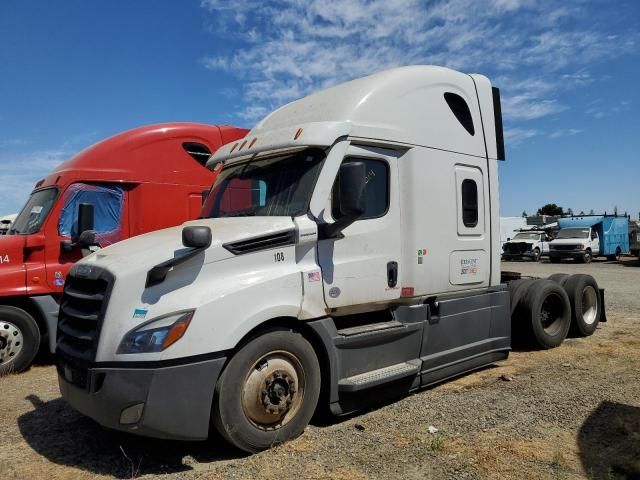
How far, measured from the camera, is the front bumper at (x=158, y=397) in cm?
369

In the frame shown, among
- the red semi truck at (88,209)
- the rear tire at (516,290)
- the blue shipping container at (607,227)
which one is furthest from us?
the blue shipping container at (607,227)

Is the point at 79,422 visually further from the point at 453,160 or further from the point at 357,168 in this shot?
the point at 453,160

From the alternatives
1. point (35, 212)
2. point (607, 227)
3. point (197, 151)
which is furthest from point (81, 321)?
point (607, 227)

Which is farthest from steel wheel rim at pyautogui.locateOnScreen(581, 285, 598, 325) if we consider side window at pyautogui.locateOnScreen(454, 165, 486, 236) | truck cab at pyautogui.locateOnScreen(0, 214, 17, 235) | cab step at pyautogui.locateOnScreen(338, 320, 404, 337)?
truck cab at pyautogui.locateOnScreen(0, 214, 17, 235)

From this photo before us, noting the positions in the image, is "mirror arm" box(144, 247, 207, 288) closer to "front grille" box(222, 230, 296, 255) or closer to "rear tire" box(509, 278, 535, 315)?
"front grille" box(222, 230, 296, 255)

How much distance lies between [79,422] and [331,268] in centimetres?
287

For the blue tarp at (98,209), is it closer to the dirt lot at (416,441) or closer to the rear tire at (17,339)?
the rear tire at (17,339)

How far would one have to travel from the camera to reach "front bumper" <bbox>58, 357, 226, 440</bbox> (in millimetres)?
3693

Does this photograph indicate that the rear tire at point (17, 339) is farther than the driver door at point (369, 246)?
Yes

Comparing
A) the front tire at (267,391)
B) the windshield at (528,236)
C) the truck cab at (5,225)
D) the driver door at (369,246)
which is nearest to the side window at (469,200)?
the driver door at (369,246)

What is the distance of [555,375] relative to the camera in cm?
637

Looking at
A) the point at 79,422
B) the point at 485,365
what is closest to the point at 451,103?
the point at 485,365

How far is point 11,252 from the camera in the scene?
23.0 feet

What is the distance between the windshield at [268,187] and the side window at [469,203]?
88.8 inches
